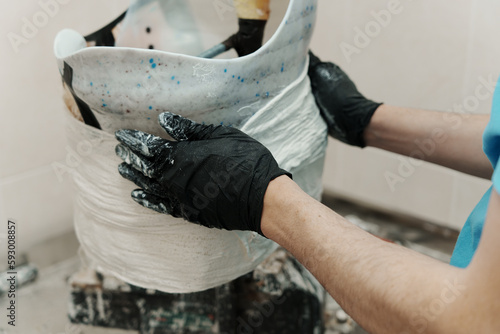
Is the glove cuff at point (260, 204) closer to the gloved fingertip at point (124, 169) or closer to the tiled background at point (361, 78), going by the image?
the gloved fingertip at point (124, 169)

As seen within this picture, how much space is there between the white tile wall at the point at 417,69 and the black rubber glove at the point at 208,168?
73cm

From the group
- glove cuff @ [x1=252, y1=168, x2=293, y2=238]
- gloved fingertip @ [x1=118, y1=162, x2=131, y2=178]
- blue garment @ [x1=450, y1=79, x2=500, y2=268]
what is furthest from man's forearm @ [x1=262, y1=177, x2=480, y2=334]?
gloved fingertip @ [x1=118, y1=162, x2=131, y2=178]

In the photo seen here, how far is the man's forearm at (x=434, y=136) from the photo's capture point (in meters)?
0.78

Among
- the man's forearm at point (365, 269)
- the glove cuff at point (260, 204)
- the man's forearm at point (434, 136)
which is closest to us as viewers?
the man's forearm at point (365, 269)

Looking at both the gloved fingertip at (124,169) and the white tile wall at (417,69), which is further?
the white tile wall at (417,69)

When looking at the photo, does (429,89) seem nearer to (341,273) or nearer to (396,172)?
(396,172)

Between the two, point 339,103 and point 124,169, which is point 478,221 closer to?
point 339,103

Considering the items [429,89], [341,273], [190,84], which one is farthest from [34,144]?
[429,89]

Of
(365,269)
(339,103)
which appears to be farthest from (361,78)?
→ (365,269)

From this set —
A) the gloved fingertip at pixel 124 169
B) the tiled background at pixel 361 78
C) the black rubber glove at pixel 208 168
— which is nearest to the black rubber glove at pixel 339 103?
the tiled background at pixel 361 78

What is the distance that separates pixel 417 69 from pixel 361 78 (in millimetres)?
166

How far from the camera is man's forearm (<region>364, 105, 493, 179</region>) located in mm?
780

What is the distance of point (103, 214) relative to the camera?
71cm

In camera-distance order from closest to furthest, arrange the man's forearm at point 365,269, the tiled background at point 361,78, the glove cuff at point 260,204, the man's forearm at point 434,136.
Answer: the man's forearm at point 365,269
the glove cuff at point 260,204
the man's forearm at point 434,136
the tiled background at point 361,78
